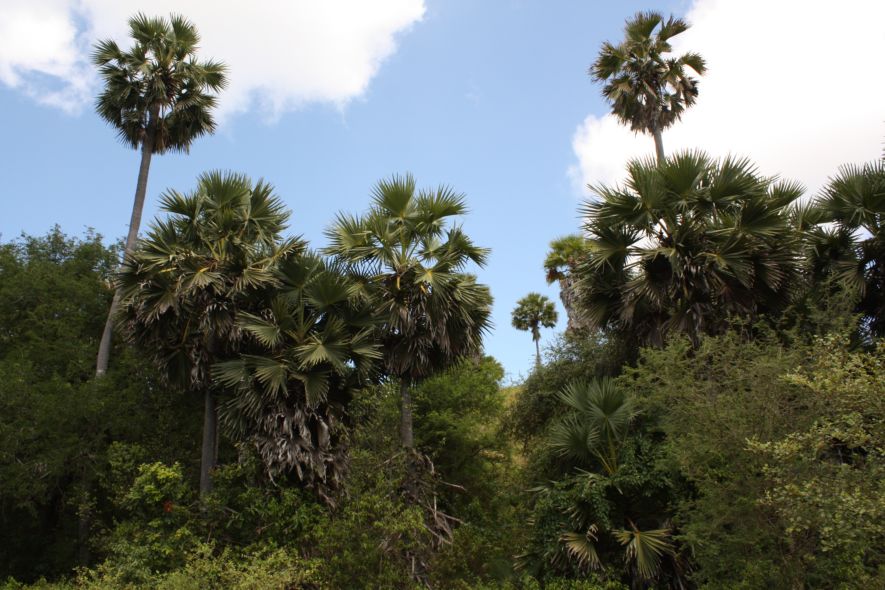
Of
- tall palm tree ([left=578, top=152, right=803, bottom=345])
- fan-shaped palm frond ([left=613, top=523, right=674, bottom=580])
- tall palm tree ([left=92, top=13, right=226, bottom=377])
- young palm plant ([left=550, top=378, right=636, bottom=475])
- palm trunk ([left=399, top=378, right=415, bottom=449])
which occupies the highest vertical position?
tall palm tree ([left=92, top=13, right=226, bottom=377])

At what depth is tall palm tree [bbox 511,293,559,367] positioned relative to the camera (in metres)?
38.8

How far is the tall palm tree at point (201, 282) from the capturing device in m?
13.8

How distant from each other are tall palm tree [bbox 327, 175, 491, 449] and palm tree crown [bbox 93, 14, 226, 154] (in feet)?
27.5

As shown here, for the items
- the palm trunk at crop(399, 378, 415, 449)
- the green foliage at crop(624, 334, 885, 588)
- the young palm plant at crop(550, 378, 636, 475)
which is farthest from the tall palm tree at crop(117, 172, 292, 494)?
the green foliage at crop(624, 334, 885, 588)

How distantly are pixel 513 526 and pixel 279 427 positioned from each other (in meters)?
5.37

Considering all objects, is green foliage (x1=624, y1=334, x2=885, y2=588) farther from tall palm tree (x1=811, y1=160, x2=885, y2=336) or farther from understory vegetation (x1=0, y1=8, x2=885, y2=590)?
tall palm tree (x1=811, y1=160, x2=885, y2=336)

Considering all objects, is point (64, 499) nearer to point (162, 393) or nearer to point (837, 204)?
point (162, 393)

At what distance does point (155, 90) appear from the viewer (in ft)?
65.9

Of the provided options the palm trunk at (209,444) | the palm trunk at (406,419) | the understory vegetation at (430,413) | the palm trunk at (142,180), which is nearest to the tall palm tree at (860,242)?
the understory vegetation at (430,413)

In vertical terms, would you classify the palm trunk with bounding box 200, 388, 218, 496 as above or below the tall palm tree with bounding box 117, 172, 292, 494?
below

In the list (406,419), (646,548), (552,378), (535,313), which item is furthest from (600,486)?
(535,313)

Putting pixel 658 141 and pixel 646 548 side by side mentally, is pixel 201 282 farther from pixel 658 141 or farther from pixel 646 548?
pixel 658 141

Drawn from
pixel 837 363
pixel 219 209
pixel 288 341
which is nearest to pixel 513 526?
pixel 288 341

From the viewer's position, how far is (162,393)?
17.0 meters
